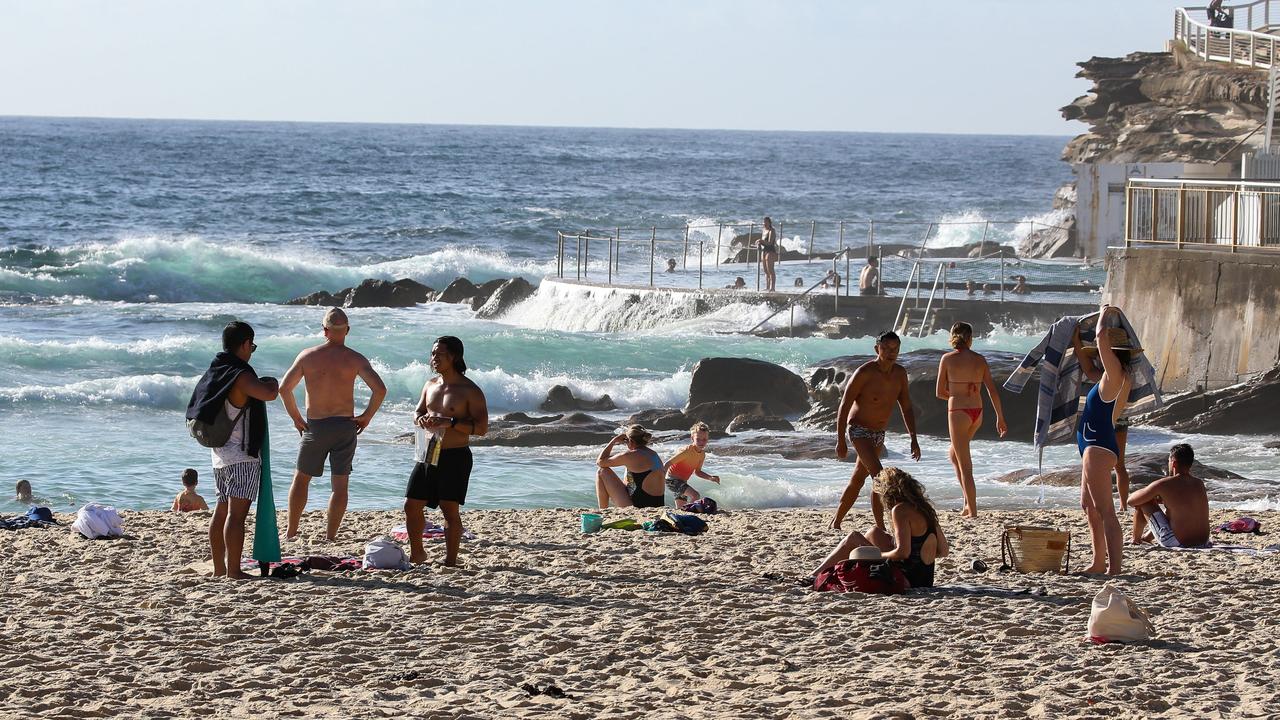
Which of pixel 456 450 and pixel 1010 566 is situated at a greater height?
pixel 456 450

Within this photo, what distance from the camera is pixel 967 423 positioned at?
10.6m

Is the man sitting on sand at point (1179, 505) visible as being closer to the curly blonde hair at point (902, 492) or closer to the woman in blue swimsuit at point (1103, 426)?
the woman in blue swimsuit at point (1103, 426)

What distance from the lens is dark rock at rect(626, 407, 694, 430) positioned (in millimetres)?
17609

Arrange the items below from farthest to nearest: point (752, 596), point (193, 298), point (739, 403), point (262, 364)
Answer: point (193, 298) < point (262, 364) < point (739, 403) < point (752, 596)

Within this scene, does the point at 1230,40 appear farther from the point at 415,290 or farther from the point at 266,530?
the point at 266,530

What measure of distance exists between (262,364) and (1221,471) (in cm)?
1519

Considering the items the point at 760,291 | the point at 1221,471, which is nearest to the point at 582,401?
the point at 760,291

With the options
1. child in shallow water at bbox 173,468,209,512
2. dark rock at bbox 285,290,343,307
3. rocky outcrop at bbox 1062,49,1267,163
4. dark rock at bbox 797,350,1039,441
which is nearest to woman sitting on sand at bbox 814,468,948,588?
child in shallow water at bbox 173,468,209,512

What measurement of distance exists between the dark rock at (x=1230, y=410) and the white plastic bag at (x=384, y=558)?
34.8 feet

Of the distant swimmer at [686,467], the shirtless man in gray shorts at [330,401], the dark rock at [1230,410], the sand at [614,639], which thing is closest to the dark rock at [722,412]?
the dark rock at [1230,410]

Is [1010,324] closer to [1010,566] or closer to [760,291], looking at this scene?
[760,291]

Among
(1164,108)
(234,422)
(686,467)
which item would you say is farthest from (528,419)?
(1164,108)

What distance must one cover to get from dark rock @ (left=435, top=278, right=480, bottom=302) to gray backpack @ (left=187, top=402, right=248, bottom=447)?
25412 mm

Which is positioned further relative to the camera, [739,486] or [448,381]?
[739,486]
